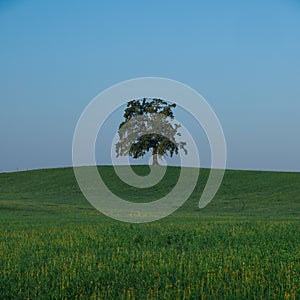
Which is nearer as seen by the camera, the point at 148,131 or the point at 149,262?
the point at 149,262

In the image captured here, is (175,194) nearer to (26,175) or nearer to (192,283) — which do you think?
(26,175)

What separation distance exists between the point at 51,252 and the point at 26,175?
66.2 m

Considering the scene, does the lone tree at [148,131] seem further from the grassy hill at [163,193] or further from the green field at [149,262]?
the green field at [149,262]

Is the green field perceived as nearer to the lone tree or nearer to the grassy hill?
the grassy hill

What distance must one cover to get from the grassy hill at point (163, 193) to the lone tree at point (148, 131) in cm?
362

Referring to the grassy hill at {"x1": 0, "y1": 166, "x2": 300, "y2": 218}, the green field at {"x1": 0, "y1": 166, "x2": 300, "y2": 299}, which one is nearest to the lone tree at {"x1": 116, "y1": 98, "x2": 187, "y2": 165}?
the grassy hill at {"x1": 0, "y1": 166, "x2": 300, "y2": 218}

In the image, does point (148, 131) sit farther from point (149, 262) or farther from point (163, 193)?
point (149, 262)

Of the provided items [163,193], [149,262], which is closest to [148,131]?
[163,193]

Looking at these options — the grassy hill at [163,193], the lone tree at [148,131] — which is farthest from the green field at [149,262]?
the lone tree at [148,131]

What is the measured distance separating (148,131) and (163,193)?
22.3 metres

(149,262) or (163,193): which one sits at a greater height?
(163,193)

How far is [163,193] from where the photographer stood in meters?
63.3

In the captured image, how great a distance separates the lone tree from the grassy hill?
3.62m

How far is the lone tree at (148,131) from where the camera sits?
273 feet
